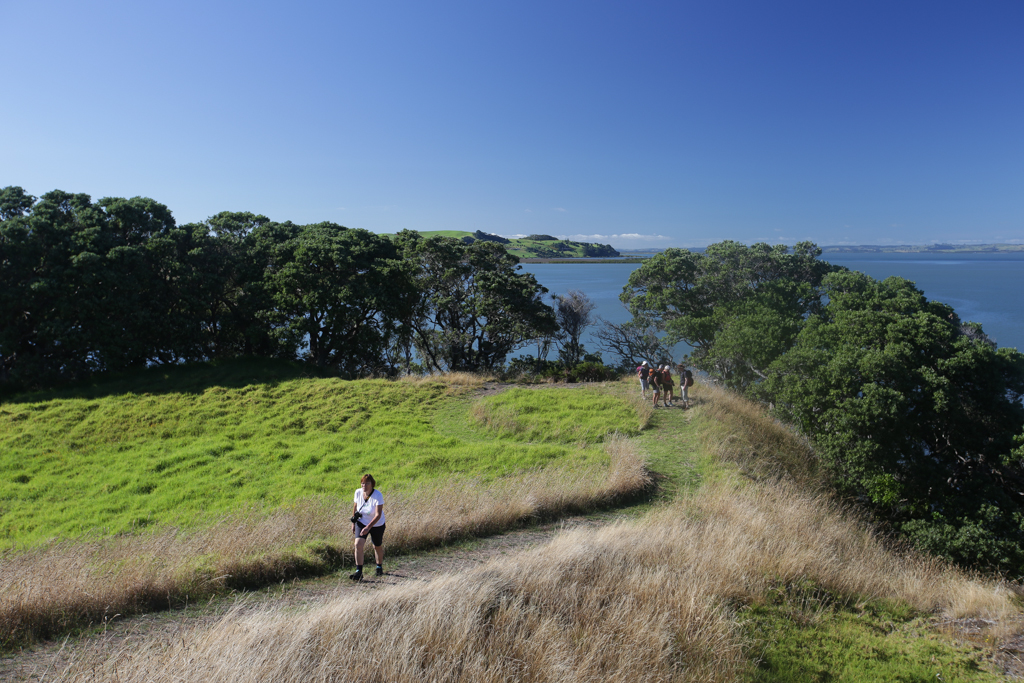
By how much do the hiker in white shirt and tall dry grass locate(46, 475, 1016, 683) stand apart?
0.70 m

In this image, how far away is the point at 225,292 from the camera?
25.6 metres

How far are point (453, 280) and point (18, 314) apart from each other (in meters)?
19.0

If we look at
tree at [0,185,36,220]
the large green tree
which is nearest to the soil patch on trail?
the large green tree

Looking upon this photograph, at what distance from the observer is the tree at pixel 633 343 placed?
118ft

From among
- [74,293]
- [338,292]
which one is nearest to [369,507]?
[338,292]

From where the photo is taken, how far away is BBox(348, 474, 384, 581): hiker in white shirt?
6.87 meters

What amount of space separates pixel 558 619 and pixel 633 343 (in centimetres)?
3250

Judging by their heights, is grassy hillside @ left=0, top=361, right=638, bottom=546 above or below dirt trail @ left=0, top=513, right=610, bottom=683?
below

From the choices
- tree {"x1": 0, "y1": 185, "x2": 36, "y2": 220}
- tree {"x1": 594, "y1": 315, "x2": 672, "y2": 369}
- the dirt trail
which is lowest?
tree {"x1": 594, "y1": 315, "x2": 672, "y2": 369}

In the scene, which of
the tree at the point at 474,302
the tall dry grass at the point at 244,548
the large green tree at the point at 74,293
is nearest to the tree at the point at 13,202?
the large green tree at the point at 74,293

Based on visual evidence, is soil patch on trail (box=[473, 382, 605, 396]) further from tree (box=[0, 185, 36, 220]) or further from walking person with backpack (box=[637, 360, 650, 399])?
tree (box=[0, 185, 36, 220])

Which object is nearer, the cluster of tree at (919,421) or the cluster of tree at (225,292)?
the cluster of tree at (919,421)

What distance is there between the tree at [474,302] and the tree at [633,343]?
321 inches

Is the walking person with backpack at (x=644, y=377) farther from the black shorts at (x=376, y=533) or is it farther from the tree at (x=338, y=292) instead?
the tree at (x=338, y=292)
